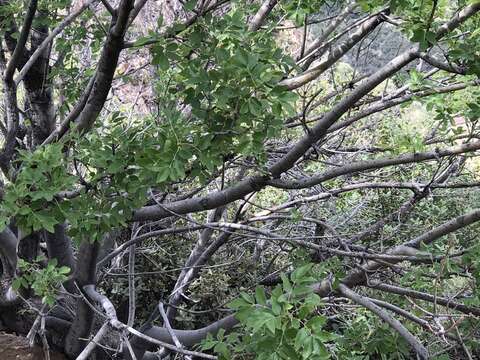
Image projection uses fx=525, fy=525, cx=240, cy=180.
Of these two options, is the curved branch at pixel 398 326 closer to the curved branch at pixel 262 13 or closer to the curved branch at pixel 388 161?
the curved branch at pixel 388 161

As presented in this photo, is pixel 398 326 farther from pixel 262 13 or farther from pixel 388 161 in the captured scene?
pixel 262 13

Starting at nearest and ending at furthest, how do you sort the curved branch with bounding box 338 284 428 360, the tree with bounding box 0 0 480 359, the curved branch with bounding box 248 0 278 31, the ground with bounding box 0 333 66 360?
the tree with bounding box 0 0 480 359
the curved branch with bounding box 338 284 428 360
the curved branch with bounding box 248 0 278 31
the ground with bounding box 0 333 66 360

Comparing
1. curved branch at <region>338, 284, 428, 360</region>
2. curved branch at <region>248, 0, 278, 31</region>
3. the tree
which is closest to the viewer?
the tree

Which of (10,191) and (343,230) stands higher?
(343,230)

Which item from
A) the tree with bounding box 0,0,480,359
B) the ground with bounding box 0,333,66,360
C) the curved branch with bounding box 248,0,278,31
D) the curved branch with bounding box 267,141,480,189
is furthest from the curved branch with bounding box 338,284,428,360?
the ground with bounding box 0,333,66,360

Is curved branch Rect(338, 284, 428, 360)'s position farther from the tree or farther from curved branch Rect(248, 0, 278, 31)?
curved branch Rect(248, 0, 278, 31)

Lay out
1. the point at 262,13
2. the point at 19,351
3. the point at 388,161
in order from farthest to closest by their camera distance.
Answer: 1. the point at 19,351
2. the point at 262,13
3. the point at 388,161

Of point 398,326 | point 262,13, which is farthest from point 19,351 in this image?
point 262,13

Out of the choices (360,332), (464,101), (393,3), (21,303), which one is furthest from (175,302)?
(393,3)

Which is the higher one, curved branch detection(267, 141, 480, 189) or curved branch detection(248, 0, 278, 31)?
curved branch detection(248, 0, 278, 31)

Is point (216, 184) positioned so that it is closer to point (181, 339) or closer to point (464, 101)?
point (181, 339)

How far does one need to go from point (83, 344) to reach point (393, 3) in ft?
10.1

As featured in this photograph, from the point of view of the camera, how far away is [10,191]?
6.24 ft

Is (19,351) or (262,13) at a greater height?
(262,13)
